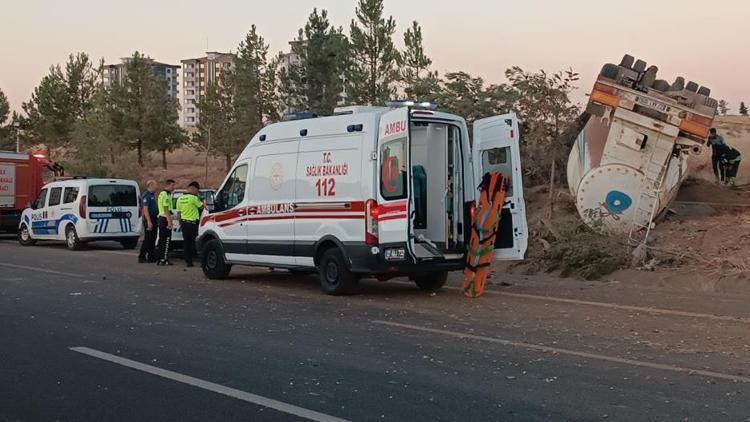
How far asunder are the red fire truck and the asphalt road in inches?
530

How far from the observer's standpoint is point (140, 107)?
4212 cm

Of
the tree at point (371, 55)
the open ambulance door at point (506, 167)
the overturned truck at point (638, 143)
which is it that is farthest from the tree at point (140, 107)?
the open ambulance door at point (506, 167)

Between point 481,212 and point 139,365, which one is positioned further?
point 481,212

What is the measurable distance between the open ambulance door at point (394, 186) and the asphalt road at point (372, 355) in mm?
858

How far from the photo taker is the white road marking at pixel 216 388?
5375mm

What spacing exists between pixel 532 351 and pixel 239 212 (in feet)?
22.0

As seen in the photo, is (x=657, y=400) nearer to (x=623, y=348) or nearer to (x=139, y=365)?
(x=623, y=348)

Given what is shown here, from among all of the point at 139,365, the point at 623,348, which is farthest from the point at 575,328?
the point at 139,365

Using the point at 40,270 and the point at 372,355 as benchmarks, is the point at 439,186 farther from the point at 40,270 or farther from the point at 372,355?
the point at 40,270

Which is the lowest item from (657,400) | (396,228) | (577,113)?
(657,400)

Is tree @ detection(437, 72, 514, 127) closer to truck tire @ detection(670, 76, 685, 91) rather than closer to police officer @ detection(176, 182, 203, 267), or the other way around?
truck tire @ detection(670, 76, 685, 91)

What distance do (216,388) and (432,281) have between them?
240 inches

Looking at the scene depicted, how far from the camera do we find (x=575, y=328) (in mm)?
8570

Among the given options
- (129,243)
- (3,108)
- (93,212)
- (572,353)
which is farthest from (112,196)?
(3,108)
